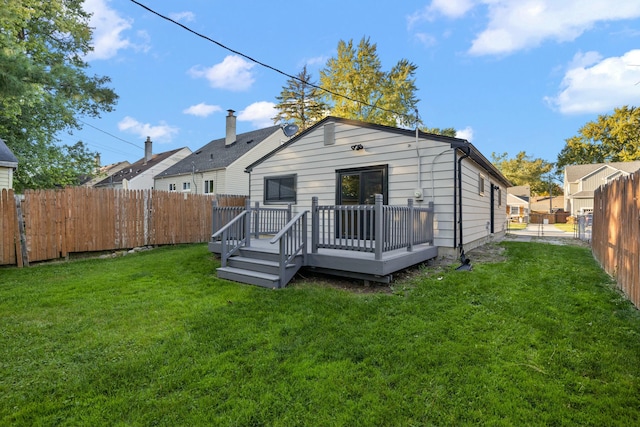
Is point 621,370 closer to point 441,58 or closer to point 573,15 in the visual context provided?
point 573,15

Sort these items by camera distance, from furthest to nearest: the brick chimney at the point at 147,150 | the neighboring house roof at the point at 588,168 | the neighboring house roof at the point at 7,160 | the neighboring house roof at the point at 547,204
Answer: the neighboring house roof at the point at 547,204 → the neighboring house roof at the point at 588,168 → the brick chimney at the point at 147,150 → the neighboring house roof at the point at 7,160

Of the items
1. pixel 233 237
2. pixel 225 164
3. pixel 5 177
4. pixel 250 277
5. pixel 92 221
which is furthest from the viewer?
pixel 225 164

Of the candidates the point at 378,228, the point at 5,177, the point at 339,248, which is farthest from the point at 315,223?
the point at 5,177

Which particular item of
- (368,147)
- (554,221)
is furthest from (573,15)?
(554,221)

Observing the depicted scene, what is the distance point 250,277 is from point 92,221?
584 centimetres

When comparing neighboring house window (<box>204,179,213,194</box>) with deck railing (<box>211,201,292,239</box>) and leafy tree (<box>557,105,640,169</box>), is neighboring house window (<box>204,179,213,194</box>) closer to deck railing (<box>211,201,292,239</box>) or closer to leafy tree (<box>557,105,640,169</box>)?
deck railing (<box>211,201,292,239</box>)

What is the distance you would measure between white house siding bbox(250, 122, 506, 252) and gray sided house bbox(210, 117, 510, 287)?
21 mm

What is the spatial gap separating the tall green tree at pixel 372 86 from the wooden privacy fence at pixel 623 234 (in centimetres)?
1747

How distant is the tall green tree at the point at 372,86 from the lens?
21.8 m

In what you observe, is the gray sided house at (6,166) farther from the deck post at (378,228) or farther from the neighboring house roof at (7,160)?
the deck post at (378,228)

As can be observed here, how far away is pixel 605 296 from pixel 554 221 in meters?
37.5

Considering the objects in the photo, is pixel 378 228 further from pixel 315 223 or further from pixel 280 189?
pixel 280 189

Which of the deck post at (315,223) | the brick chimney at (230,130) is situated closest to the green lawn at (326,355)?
the deck post at (315,223)

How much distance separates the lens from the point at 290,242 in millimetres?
5273
